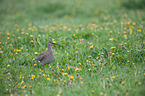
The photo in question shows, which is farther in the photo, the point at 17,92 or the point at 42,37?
the point at 42,37


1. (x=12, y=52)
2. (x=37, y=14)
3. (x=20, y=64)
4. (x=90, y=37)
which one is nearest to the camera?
(x=20, y=64)

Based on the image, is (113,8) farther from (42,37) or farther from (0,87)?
(0,87)

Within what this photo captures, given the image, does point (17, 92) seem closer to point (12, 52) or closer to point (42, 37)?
point (12, 52)

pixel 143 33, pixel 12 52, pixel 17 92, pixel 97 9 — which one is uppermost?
pixel 97 9

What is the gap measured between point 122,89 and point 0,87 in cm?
334

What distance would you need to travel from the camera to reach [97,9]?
10.9 metres

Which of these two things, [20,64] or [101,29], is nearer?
[20,64]

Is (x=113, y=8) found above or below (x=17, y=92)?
above

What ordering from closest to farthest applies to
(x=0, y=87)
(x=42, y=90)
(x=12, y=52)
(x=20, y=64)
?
(x=42, y=90) < (x=0, y=87) < (x=20, y=64) < (x=12, y=52)

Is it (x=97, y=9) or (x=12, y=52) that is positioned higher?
(x=97, y=9)

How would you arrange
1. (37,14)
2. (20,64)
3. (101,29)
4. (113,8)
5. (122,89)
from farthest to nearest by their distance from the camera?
(37,14), (113,8), (101,29), (20,64), (122,89)

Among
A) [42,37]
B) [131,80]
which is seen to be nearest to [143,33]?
[131,80]

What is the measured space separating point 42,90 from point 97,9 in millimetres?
8325

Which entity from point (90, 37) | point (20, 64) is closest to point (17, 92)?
point (20, 64)
